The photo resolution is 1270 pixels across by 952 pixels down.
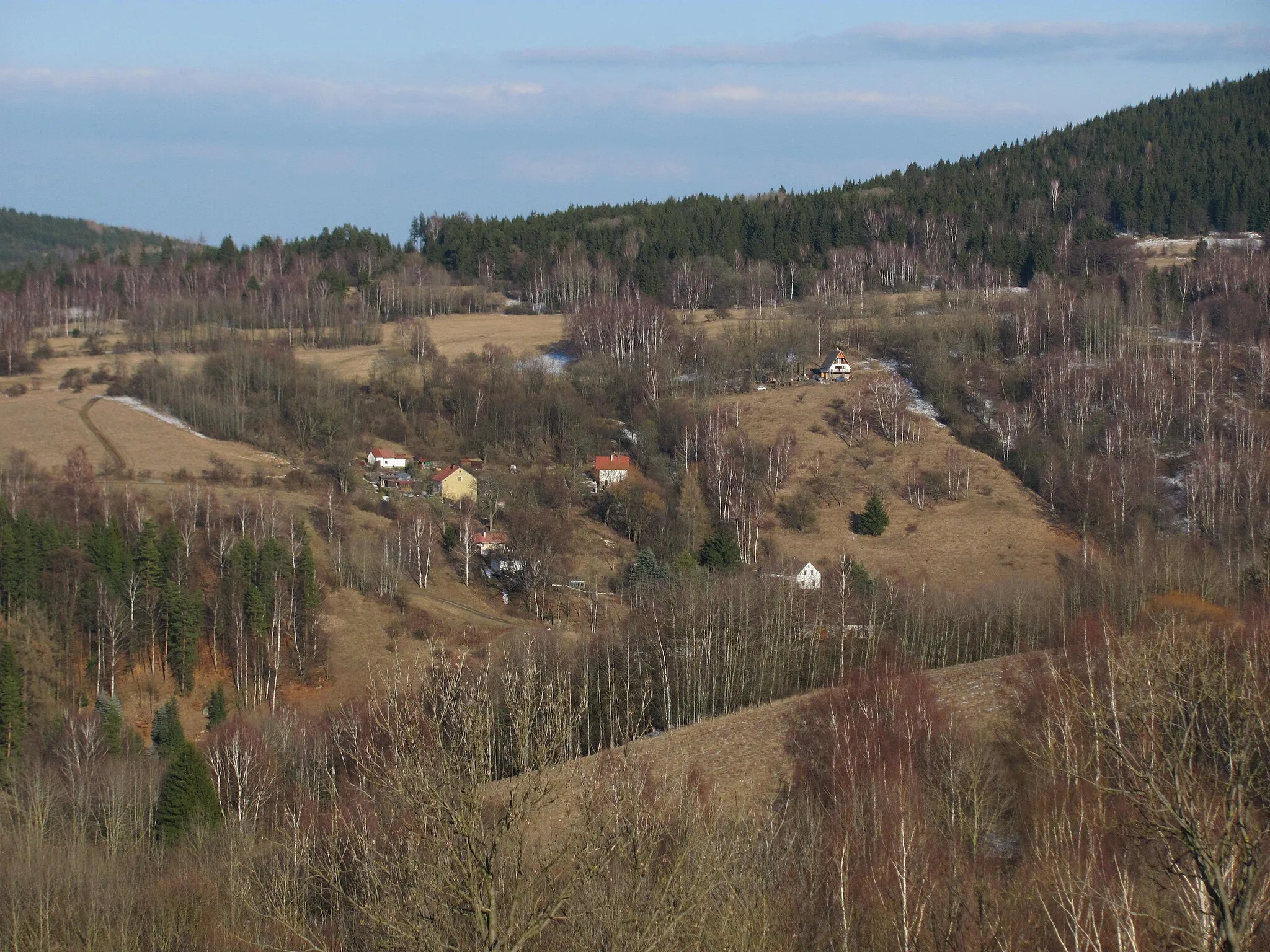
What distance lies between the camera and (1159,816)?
12.9 metres

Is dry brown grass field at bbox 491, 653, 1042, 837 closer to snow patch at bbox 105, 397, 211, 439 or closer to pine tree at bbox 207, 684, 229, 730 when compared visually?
pine tree at bbox 207, 684, 229, 730

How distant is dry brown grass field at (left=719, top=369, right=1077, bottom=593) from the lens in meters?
63.1

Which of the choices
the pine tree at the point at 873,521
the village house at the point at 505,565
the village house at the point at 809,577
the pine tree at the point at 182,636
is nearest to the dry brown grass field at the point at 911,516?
the pine tree at the point at 873,521

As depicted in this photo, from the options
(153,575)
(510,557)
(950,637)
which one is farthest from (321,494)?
(950,637)

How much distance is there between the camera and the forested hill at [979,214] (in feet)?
396

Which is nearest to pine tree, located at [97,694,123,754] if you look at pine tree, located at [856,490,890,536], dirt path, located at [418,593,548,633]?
dirt path, located at [418,593,548,633]

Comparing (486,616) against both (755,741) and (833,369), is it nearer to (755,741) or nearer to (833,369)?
(755,741)

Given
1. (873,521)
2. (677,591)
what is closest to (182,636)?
(677,591)

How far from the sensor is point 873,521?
225 ft

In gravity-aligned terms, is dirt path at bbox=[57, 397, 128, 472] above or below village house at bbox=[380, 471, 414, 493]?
above

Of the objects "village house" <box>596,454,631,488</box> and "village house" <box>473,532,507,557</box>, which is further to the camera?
"village house" <box>596,454,631,488</box>

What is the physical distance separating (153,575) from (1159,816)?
1854 inches

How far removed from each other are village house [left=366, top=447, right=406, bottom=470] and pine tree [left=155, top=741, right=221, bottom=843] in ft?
143

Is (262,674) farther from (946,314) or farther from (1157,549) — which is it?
(946,314)
